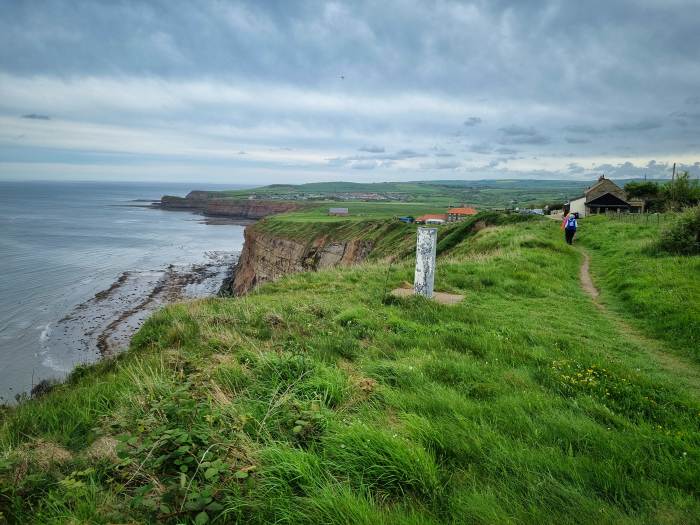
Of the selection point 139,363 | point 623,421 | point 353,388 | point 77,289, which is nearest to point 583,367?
point 623,421

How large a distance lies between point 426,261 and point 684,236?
12256mm

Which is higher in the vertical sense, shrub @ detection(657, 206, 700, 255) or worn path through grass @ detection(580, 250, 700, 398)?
shrub @ detection(657, 206, 700, 255)

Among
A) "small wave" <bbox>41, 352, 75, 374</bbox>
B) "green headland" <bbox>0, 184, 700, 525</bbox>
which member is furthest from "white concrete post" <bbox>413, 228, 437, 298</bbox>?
"small wave" <bbox>41, 352, 75, 374</bbox>

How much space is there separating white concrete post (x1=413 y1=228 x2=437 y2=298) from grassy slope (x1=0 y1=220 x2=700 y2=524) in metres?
2.67

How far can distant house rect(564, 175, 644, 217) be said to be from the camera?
176 feet

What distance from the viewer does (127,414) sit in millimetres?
4273

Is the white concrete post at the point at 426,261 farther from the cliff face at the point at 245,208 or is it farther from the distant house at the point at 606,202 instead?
the cliff face at the point at 245,208

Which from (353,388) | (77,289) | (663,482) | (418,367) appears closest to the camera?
(663,482)

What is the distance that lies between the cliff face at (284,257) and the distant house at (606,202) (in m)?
30.9

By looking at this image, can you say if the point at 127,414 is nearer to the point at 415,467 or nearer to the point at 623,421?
A: the point at 415,467

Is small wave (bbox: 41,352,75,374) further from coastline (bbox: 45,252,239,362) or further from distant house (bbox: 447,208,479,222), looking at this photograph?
distant house (bbox: 447,208,479,222)

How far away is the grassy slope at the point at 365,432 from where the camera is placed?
301cm

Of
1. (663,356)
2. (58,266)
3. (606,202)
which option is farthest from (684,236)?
(58,266)

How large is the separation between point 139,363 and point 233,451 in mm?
3139
